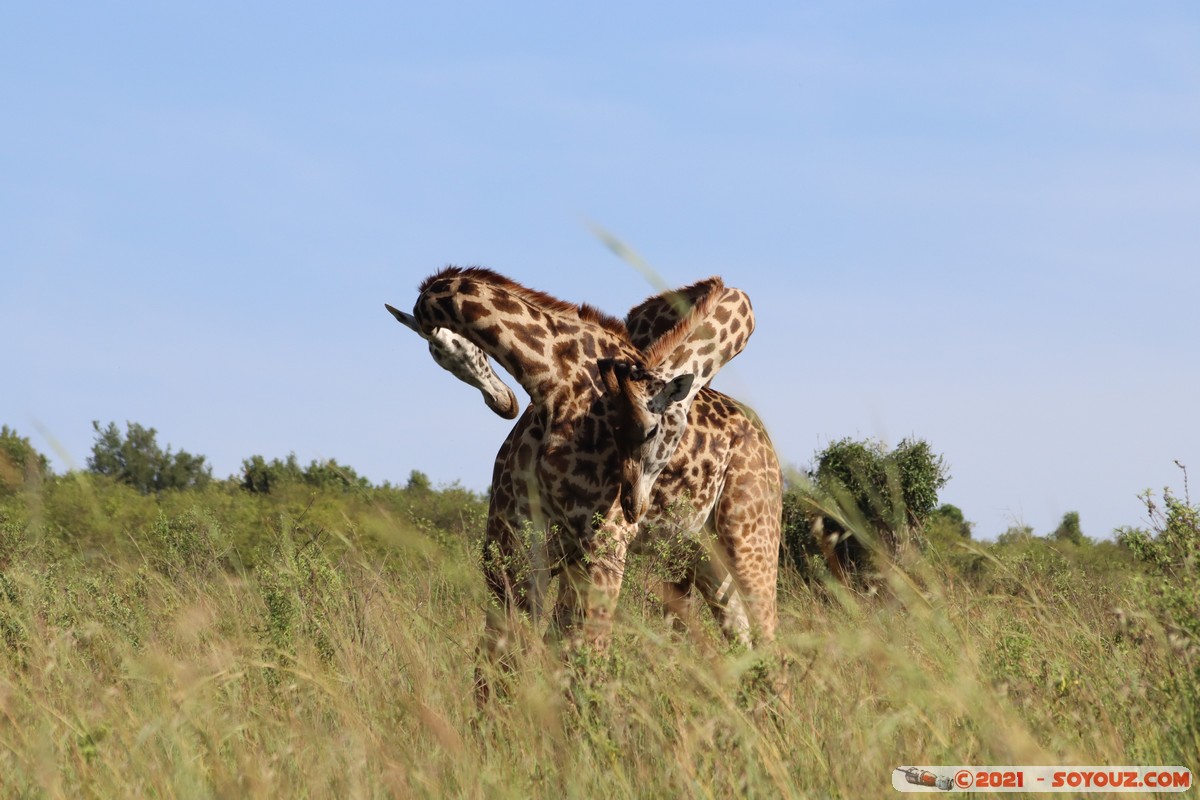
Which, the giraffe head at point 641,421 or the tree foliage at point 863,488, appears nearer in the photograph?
the giraffe head at point 641,421

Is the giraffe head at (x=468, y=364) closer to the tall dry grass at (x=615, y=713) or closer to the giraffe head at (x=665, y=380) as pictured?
the giraffe head at (x=665, y=380)

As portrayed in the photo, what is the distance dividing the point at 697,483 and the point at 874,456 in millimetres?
10233

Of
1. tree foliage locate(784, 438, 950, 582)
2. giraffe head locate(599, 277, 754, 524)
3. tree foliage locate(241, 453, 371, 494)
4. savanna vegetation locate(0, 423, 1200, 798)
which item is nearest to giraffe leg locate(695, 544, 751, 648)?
savanna vegetation locate(0, 423, 1200, 798)

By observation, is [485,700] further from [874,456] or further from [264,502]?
[264,502]

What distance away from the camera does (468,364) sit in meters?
7.30

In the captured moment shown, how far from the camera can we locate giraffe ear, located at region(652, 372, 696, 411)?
6570 millimetres

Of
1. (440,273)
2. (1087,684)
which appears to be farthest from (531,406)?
(1087,684)

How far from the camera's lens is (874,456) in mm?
17156

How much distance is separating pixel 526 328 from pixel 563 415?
0.54 m

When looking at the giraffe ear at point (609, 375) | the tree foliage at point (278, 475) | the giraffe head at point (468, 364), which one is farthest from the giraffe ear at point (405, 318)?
the tree foliage at point (278, 475)

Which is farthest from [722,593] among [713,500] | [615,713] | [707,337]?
[615,713]

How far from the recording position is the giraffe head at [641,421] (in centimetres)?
659

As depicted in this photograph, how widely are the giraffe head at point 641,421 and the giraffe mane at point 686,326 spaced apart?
0.27 metres

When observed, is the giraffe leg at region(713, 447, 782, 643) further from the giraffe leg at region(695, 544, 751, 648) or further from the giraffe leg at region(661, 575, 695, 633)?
the giraffe leg at region(661, 575, 695, 633)
